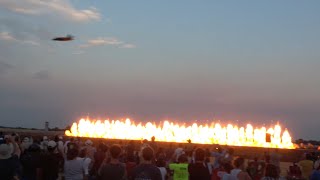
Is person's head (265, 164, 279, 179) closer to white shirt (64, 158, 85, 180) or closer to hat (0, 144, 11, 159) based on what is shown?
white shirt (64, 158, 85, 180)

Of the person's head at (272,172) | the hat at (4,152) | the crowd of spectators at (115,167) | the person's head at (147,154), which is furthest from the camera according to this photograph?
the person's head at (272,172)

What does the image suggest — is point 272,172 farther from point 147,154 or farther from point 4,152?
point 4,152

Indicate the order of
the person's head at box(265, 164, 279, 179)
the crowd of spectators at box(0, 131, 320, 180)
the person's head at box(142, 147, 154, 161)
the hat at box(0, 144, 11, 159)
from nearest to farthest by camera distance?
the person's head at box(142, 147, 154, 161) < the crowd of spectators at box(0, 131, 320, 180) < the hat at box(0, 144, 11, 159) < the person's head at box(265, 164, 279, 179)

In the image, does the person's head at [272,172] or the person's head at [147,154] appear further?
the person's head at [272,172]

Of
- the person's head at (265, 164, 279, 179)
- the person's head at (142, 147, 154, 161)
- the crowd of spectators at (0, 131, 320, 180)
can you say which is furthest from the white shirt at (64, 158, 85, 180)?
the person's head at (265, 164, 279, 179)

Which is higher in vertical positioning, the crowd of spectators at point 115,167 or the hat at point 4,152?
the hat at point 4,152

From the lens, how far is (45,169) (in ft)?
37.9

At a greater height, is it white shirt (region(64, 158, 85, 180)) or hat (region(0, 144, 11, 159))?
hat (region(0, 144, 11, 159))

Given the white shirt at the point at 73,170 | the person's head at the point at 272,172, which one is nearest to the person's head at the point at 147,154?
the white shirt at the point at 73,170

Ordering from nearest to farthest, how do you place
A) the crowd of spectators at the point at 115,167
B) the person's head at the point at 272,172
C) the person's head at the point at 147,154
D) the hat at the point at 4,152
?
1. the person's head at the point at 147,154
2. the crowd of spectators at the point at 115,167
3. the hat at the point at 4,152
4. the person's head at the point at 272,172

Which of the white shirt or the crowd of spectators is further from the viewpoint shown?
the white shirt

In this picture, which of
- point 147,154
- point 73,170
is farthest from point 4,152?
point 147,154

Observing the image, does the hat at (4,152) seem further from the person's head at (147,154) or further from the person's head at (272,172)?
the person's head at (272,172)

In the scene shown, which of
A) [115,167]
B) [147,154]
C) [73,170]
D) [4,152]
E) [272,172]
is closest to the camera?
[147,154]
